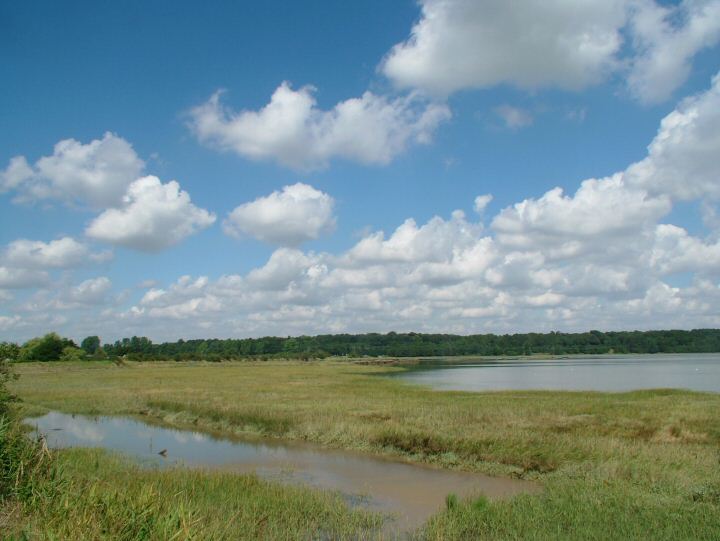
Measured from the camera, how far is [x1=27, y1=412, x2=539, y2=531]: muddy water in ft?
48.1

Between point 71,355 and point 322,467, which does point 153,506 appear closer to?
point 322,467

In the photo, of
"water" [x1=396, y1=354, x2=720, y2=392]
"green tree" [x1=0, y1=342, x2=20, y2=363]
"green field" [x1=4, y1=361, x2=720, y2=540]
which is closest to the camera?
"green field" [x1=4, y1=361, x2=720, y2=540]

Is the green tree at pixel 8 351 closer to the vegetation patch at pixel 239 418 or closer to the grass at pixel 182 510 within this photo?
the grass at pixel 182 510

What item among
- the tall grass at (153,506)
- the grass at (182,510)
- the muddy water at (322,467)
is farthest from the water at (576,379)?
the tall grass at (153,506)

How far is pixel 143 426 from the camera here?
3067 cm

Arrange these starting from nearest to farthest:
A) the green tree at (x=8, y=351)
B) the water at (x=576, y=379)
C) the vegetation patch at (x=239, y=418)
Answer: the green tree at (x=8, y=351) < the vegetation patch at (x=239, y=418) < the water at (x=576, y=379)

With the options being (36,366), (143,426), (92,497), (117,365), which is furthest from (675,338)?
(92,497)

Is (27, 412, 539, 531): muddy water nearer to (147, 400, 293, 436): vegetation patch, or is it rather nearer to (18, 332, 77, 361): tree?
(147, 400, 293, 436): vegetation patch

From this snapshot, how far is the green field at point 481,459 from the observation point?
1094 cm

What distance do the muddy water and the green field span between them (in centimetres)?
107

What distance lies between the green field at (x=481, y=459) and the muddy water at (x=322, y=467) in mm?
1072

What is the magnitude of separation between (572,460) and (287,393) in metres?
27.4

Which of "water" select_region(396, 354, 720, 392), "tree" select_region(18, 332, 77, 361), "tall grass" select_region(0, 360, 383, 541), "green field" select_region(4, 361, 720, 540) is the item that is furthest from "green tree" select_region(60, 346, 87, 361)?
"tall grass" select_region(0, 360, 383, 541)

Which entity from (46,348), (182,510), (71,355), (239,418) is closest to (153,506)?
(182,510)
